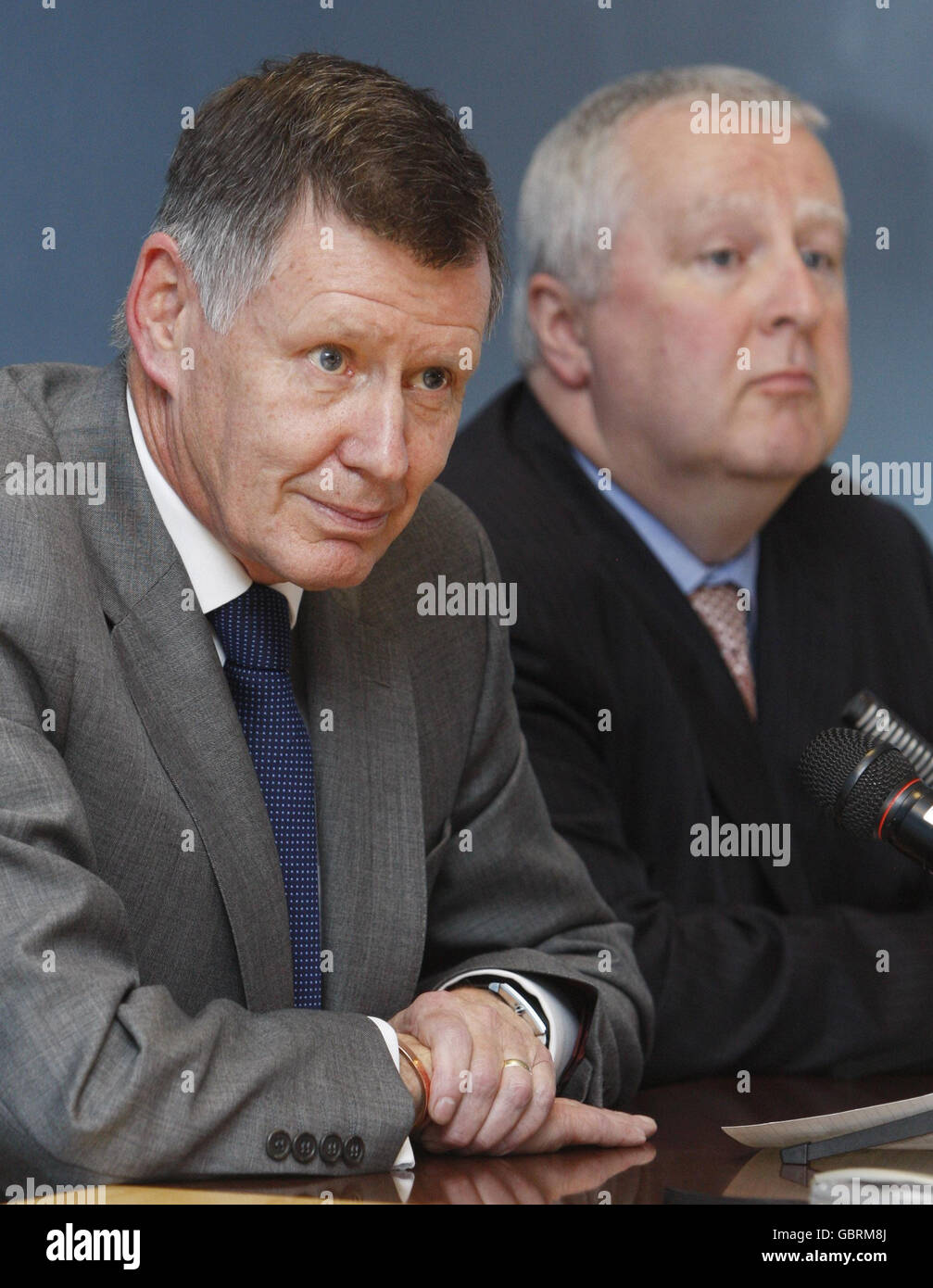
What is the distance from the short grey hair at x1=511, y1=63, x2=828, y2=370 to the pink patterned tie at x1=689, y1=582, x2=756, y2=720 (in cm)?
46

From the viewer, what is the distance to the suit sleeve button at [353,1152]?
3.86 ft

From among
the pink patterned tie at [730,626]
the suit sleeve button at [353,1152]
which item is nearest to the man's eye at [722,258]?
the pink patterned tie at [730,626]

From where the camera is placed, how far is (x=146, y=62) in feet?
7.59

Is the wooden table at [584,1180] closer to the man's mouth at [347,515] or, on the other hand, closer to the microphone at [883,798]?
the microphone at [883,798]

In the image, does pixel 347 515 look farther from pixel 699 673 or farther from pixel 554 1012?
pixel 699 673

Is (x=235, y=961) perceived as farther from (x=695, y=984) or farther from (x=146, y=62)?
(x=146, y=62)

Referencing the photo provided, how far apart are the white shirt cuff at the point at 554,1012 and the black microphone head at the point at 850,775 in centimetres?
29

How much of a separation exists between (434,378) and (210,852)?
42cm

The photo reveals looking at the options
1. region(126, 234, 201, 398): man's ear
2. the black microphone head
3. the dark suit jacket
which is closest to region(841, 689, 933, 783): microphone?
the black microphone head

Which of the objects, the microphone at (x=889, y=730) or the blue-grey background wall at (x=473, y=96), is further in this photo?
the blue-grey background wall at (x=473, y=96)

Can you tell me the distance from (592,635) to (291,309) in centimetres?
92
